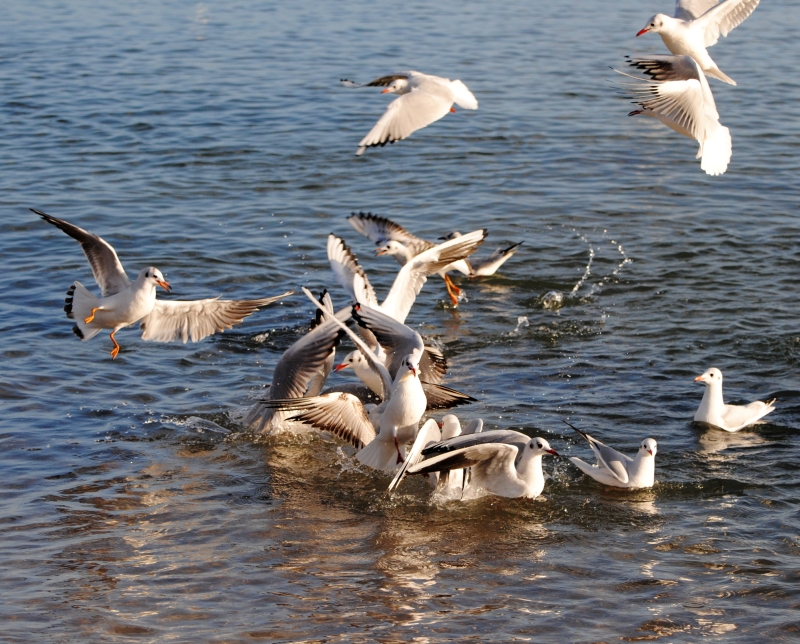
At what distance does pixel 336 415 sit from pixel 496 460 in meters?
1.33

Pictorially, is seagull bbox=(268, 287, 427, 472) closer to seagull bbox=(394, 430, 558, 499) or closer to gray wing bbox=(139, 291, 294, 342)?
seagull bbox=(394, 430, 558, 499)

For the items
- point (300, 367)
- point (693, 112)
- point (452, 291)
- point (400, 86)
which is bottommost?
point (300, 367)

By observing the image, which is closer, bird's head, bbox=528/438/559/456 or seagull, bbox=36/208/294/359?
bird's head, bbox=528/438/559/456

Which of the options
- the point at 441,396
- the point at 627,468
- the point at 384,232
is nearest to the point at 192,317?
the point at 441,396

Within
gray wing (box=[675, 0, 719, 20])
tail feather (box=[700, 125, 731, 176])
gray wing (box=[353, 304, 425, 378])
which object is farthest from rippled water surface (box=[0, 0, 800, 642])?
gray wing (box=[675, 0, 719, 20])

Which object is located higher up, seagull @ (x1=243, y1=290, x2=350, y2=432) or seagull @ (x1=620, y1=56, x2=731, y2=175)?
seagull @ (x1=620, y1=56, x2=731, y2=175)

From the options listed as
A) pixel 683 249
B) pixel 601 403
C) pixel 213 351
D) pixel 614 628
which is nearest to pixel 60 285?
pixel 213 351

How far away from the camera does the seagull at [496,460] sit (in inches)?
283

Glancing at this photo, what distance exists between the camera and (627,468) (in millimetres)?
7605

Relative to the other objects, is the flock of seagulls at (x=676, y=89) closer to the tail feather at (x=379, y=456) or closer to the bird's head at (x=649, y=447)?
the bird's head at (x=649, y=447)

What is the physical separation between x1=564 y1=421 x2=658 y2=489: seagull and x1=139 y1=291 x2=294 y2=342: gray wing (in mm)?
3009

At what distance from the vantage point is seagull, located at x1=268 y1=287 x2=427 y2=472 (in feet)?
25.5

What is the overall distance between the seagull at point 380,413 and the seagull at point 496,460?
20.4 inches

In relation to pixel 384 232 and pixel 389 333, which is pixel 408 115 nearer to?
pixel 384 232
